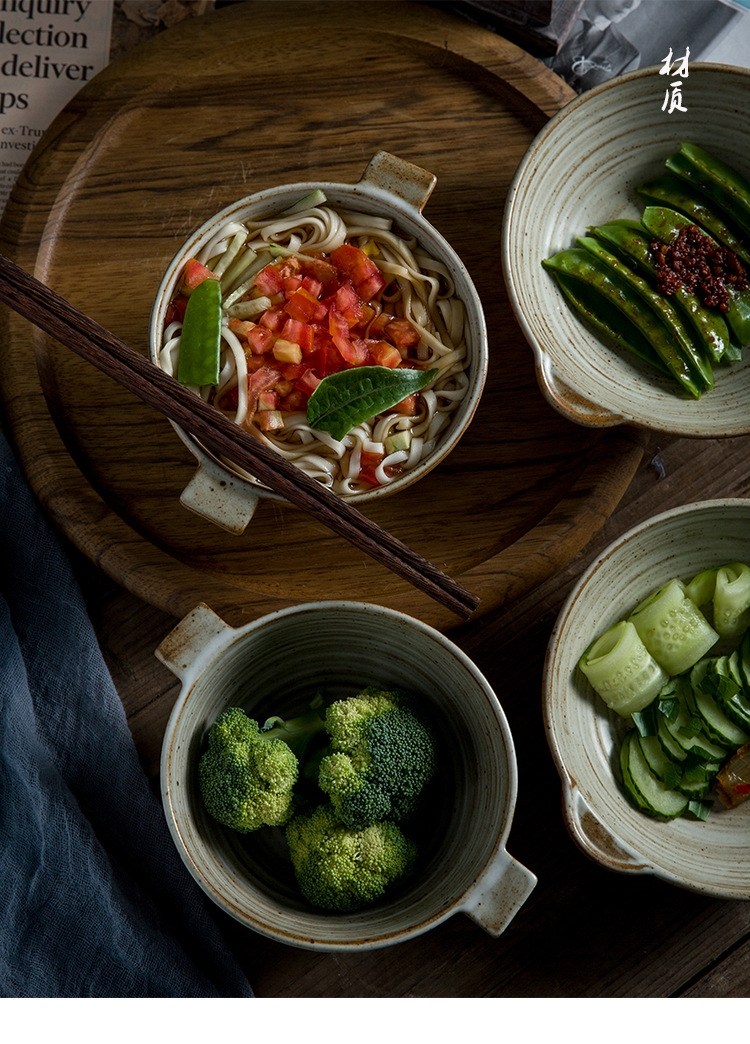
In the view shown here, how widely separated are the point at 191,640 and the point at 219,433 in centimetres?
45

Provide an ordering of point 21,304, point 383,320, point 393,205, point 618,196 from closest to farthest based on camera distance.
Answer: point 21,304 → point 393,205 → point 383,320 → point 618,196

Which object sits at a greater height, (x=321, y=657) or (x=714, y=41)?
(x=714, y=41)

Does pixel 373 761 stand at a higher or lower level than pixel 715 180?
lower

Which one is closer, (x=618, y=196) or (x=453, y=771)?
(x=453, y=771)

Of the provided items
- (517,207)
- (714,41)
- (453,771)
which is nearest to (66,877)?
(453,771)

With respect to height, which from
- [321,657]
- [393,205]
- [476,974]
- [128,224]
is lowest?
[476,974]

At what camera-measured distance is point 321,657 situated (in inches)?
86.3

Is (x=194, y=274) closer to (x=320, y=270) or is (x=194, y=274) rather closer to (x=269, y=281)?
(x=269, y=281)

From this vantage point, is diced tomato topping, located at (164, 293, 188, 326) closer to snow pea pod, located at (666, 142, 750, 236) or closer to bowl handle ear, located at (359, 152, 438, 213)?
bowl handle ear, located at (359, 152, 438, 213)

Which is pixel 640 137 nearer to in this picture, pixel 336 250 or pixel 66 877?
pixel 336 250

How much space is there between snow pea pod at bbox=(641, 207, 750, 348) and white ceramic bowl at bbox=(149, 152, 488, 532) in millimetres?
558

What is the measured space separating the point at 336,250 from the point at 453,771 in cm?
129

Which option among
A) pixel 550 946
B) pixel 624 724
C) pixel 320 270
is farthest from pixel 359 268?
pixel 550 946

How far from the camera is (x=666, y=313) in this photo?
7.69 feet
